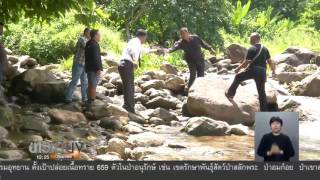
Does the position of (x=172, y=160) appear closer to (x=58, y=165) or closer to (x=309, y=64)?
(x=58, y=165)

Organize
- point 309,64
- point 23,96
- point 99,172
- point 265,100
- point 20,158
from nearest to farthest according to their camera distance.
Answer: point 99,172 < point 20,158 < point 265,100 < point 309,64 < point 23,96

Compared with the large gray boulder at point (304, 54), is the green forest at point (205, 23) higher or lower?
higher

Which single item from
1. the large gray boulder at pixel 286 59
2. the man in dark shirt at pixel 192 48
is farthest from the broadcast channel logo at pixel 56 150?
the large gray boulder at pixel 286 59

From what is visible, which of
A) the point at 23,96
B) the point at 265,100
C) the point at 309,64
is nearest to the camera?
the point at 265,100

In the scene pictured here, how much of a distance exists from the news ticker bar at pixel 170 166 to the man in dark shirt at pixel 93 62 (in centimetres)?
96

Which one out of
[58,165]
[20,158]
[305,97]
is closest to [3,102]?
[20,158]

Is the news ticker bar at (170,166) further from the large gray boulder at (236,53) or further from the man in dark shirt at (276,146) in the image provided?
the large gray boulder at (236,53)

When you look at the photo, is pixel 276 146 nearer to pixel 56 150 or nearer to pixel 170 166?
pixel 170 166

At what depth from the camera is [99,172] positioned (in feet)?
9.95

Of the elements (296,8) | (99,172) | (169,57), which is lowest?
(99,172)

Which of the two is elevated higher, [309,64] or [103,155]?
[309,64]

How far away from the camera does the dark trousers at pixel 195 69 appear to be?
381cm

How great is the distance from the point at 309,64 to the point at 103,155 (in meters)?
1.61

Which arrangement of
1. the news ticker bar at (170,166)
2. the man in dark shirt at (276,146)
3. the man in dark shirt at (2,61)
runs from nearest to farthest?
the news ticker bar at (170,166) → the man in dark shirt at (276,146) → the man in dark shirt at (2,61)
